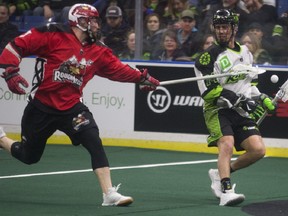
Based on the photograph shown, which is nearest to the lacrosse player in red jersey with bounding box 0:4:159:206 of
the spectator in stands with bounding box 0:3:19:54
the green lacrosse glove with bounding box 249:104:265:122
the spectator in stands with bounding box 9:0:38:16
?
the green lacrosse glove with bounding box 249:104:265:122

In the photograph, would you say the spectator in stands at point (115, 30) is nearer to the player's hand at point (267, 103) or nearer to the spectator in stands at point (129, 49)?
the spectator in stands at point (129, 49)

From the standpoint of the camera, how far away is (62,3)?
576 inches

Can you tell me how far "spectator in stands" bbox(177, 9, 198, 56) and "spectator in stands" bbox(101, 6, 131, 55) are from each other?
0.80 metres

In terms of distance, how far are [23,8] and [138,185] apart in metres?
5.50

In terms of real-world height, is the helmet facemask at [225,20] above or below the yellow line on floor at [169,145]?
above

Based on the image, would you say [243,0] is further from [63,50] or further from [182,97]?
[63,50]

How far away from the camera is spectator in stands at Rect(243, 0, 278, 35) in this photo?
42.7ft

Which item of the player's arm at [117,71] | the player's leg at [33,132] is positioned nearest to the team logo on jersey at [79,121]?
the player's leg at [33,132]

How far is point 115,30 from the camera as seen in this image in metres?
13.9

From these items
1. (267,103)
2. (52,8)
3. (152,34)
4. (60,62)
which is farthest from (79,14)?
(52,8)

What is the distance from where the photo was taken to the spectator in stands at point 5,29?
47.6ft

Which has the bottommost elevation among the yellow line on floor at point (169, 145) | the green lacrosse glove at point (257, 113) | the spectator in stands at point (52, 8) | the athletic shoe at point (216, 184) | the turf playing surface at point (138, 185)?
the yellow line on floor at point (169, 145)

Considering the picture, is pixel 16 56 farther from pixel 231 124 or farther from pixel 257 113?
pixel 257 113

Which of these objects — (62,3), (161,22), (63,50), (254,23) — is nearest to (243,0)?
(254,23)
